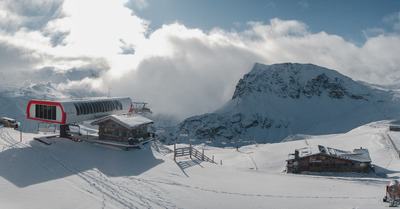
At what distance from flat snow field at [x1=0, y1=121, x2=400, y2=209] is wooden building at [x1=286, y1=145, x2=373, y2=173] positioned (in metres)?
1.60

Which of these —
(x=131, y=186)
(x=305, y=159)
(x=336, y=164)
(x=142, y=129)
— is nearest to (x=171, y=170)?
(x=131, y=186)

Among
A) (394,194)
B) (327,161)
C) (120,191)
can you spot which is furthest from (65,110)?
(327,161)

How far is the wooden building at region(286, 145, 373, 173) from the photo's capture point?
3538 cm

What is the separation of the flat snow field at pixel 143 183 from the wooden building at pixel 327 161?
160cm

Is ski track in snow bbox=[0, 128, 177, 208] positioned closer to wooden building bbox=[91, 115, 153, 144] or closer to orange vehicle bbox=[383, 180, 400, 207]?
wooden building bbox=[91, 115, 153, 144]

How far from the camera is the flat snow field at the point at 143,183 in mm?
16516

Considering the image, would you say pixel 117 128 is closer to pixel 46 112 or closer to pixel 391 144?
pixel 46 112

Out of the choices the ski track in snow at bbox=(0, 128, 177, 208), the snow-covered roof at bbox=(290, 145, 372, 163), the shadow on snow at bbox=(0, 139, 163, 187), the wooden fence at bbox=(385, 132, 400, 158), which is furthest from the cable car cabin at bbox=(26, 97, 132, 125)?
the wooden fence at bbox=(385, 132, 400, 158)

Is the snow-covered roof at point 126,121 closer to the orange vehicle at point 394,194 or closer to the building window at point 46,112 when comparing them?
the building window at point 46,112

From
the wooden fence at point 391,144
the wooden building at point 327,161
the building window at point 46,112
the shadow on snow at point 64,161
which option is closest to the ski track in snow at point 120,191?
the shadow on snow at point 64,161

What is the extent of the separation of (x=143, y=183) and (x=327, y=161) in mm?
26384

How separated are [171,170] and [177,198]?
9245 millimetres

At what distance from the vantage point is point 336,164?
119 feet

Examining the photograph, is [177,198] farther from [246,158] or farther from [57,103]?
[246,158]
